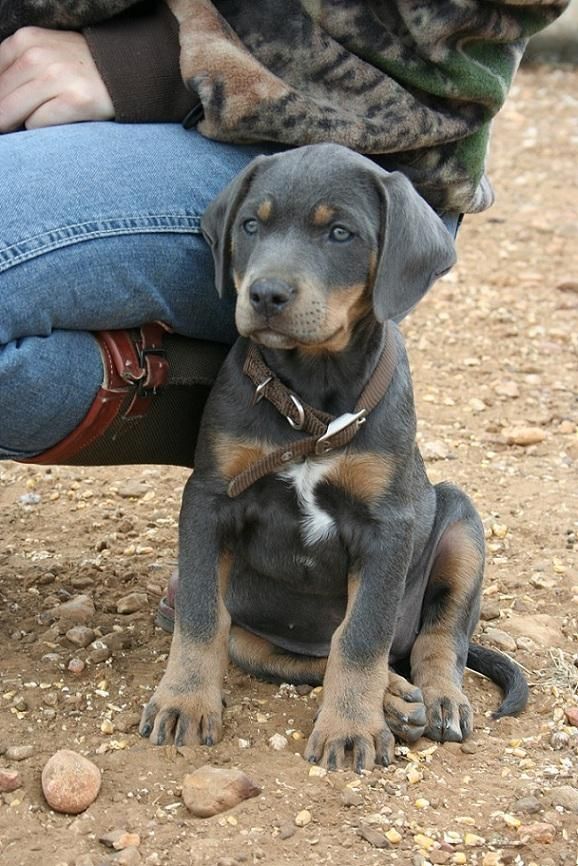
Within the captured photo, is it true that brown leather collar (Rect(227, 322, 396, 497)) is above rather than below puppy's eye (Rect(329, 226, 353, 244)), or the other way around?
below

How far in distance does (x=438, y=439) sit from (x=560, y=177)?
5557 mm

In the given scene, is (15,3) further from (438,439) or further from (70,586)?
(438,439)

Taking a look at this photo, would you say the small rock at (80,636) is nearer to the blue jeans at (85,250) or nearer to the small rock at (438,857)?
the blue jeans at (85,250)

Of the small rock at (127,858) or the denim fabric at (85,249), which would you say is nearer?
the small rock at (127,858)

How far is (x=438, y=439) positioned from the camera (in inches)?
244

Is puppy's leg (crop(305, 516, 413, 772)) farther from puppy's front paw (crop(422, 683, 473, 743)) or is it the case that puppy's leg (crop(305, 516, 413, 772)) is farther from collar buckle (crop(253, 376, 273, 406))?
collar buckle (crop(253, 376, 273, 406))

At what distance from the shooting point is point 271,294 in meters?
3.44

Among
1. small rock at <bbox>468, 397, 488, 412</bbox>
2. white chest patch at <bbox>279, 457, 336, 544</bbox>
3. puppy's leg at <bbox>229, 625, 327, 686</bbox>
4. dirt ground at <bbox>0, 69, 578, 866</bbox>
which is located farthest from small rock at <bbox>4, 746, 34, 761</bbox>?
small rock at <bbox>468, 397, 488, 412</bbox>

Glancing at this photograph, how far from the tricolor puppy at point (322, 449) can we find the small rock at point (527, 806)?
1.31 ft

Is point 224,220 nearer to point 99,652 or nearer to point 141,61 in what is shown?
point 141,61

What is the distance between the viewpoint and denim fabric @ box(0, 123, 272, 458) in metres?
3.71

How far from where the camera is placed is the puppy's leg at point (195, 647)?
3664 millimetres

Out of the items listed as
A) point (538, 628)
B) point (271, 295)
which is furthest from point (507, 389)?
point (271, 295)

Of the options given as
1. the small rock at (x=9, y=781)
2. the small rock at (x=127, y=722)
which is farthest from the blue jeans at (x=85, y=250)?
the small rock at (x=9, y=781)
